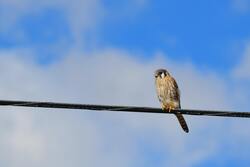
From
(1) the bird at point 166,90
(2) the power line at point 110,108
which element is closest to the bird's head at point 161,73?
(1) the bird at point 166,90

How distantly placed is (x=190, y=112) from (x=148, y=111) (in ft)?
2.62

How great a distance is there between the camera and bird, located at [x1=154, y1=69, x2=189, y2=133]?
21578mm

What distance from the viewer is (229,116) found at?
13586 millimetres

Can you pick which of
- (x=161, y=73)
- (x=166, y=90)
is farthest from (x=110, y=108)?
(x=161, y=73)

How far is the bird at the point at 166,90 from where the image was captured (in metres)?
21.6

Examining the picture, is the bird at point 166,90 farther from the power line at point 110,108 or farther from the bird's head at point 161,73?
the power line at point 110,108

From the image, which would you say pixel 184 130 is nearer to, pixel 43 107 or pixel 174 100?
pixel 174 100

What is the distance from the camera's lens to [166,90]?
71.9ft

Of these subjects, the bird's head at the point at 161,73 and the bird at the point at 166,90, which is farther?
the bird's head at the point at 161,73

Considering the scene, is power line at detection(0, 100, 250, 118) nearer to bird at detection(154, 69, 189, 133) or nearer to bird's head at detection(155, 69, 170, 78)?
bird at detection(154, 69, 189, 133)

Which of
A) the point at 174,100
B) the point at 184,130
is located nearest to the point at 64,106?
the point at 184,130

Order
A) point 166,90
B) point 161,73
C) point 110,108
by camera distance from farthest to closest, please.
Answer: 1. point 161,73
2. point 166,90
3. point 110,108

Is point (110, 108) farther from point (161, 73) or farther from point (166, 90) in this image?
point (161, 73)

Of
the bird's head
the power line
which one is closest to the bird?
the bird's head
